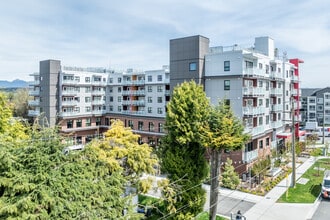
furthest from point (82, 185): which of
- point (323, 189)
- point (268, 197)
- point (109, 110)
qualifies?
point (109, 110)

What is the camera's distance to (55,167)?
1030 centimetres

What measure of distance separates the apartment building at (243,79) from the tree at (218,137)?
10223 mm

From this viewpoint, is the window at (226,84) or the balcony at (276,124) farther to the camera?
the balcony at (276,124)

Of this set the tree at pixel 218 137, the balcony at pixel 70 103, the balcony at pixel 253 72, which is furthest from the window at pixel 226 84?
the balcony at pixel 70 103

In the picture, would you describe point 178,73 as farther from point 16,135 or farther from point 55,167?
point 55,167

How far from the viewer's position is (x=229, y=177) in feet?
92.5

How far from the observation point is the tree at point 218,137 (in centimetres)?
1945

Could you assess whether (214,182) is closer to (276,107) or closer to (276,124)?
(276,124)

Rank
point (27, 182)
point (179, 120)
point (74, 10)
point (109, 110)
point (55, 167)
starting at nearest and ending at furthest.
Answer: point (27, 182)
point (55, 167)
point (74, 10)
point (179, 120)
point (109, 110)

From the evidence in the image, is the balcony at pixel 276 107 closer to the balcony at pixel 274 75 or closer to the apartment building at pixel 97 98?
the balcony at pixel 274 75

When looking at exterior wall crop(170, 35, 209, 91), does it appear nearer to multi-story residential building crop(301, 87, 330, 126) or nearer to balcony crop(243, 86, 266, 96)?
balcony crop(243, 86, 266, 96)

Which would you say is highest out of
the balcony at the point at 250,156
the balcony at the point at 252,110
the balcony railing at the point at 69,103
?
the balcony railing at the point at 69,103

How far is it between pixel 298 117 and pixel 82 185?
46774 millimetres

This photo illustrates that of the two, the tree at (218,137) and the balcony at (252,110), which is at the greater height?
the balcony at (252,110)
